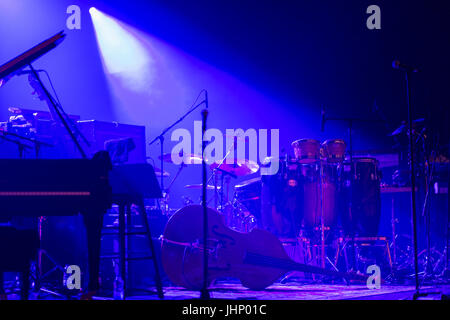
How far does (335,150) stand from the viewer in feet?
19.8

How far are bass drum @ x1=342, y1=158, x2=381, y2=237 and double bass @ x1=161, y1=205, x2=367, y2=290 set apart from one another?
1305 millimetres

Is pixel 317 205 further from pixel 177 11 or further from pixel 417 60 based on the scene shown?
pixel 177 11

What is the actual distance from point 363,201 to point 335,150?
705mm

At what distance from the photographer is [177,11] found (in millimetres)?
8680

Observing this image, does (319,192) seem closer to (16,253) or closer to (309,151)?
(309,151)

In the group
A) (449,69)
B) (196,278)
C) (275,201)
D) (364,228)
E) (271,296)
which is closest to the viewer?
(271,296)

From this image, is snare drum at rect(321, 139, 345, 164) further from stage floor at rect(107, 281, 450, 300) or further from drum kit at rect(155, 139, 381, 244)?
stage floor at rect(107, 281, 450, 300)

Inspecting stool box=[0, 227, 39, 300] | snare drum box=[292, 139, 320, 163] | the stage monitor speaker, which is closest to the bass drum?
snare drum box=[292, 139, 320, 163]

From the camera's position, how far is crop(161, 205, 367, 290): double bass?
485 centimetres

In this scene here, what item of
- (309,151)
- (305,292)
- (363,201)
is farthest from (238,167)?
(305,292)

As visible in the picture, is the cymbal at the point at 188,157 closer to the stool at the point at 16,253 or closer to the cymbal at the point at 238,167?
the cymbal at the point at 238,167

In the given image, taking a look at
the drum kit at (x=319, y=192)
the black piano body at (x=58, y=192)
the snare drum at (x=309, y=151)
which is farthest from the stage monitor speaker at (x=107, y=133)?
the black piano body at (x=58, y=192)

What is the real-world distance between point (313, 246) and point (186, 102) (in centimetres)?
420

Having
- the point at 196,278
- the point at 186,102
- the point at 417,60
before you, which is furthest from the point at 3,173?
the point at 417,60
